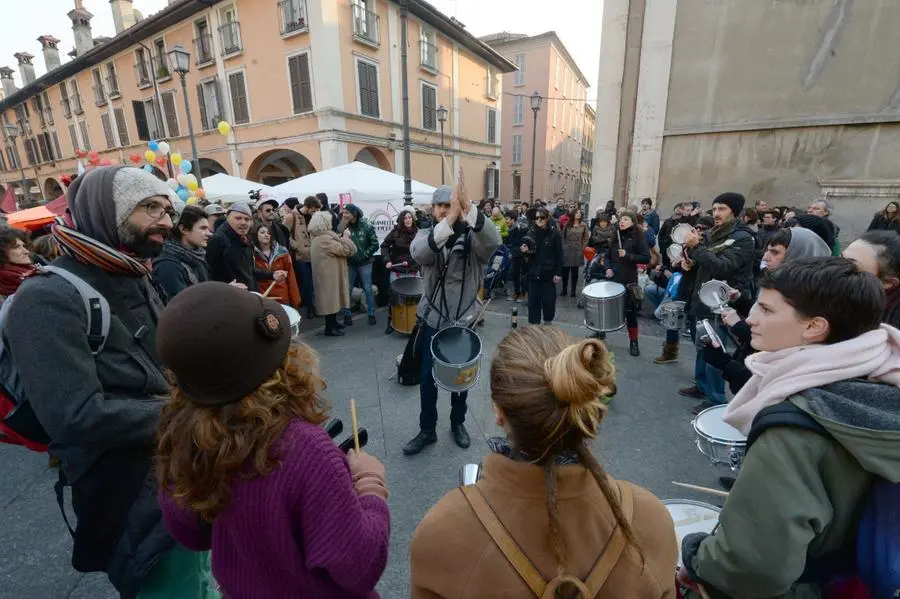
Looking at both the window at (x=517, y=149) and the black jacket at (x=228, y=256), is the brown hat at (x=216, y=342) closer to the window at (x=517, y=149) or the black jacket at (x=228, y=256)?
the black jacket at (x=228, y=256)

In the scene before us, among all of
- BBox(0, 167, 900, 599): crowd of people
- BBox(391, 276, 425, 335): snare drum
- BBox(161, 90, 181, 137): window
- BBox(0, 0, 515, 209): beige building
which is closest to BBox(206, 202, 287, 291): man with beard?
BBox(391, 276, 425, 335): snare drum

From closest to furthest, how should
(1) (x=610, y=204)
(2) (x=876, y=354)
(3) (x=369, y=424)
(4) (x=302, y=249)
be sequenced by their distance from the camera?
(2) (x=876, y=354)
(3) (x=369, y=424)
(4) (x=302, y=249)
(1) (x=610, y=204)

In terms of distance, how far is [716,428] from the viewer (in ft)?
7.29

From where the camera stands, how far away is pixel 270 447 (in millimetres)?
1019

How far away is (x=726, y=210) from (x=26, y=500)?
6128 millimetres

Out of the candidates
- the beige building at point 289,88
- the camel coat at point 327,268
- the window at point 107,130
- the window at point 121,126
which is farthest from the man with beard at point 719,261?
the window at point 107,130

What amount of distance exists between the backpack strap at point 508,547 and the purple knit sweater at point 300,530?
1.16 feet

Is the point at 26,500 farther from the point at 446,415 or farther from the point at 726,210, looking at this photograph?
the point at 726,210

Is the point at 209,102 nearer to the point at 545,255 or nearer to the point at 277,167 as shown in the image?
the point at 277,167

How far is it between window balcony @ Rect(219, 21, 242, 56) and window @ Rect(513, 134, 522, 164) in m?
21.6

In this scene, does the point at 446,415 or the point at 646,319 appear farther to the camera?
the point at 646,319

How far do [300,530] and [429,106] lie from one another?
22.2m

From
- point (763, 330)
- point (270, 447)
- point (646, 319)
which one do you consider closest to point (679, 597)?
point (763, 330)

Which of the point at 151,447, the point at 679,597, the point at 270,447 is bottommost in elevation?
the point at 679,597
